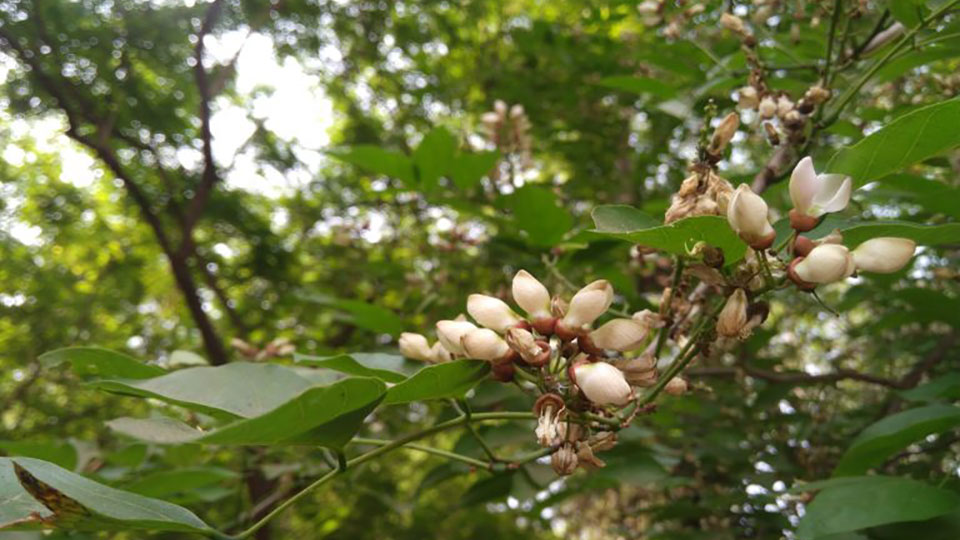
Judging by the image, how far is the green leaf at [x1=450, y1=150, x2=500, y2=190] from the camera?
1.64 metres

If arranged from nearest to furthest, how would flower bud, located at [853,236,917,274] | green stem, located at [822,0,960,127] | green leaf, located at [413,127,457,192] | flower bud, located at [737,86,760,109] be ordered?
flower bud, located at [853,236,917,274]
green stem, located at [822,0,960,127]
flower bud, located at [737,86,760,109]
green leaf, located at [413,127,457,192]

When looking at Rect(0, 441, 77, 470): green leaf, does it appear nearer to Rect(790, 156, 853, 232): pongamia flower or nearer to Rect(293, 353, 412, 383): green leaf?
Rect(293, 353, 412, 383): green leaf

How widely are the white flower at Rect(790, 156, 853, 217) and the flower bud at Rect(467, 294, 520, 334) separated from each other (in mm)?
339

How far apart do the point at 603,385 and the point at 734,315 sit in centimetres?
17

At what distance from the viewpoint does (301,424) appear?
75 centimetres

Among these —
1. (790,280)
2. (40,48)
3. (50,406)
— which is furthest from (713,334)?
(50,406)

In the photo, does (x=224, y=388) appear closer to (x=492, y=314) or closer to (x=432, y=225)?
(x=492, y=314)

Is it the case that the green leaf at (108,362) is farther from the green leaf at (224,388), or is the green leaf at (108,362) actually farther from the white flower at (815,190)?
the white flower at (815,190)

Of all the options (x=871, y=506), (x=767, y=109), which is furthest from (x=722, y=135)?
(x=871, y=506)

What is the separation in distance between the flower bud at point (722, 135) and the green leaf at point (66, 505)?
75 cm

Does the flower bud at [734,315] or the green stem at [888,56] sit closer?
the flower bud at [734,315]

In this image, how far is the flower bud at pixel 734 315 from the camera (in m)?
0.82

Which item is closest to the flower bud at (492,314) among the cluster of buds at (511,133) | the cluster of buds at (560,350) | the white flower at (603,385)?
the cluster of buds at (560,350)

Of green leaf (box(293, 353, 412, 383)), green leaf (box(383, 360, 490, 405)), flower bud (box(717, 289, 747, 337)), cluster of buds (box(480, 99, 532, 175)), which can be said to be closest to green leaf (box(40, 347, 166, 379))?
green leaf (box(293, 353, 412, 383))
